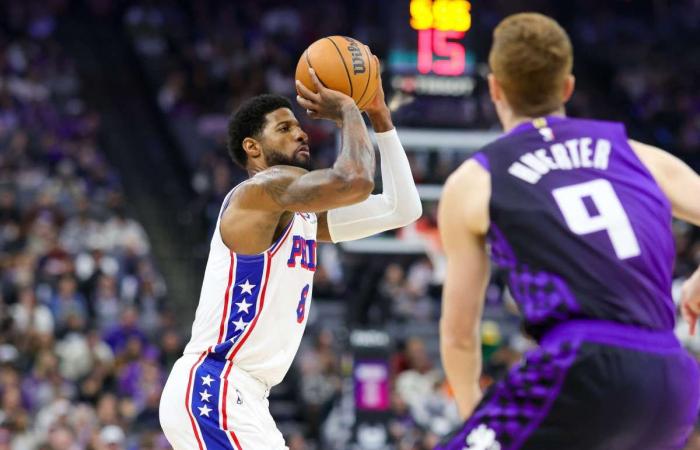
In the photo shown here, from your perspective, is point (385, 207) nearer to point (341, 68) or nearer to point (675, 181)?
point (341, 68)

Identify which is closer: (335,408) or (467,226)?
(467,226)

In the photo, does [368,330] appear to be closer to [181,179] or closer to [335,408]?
[335,408]

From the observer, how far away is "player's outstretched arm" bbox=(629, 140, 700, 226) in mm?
3744

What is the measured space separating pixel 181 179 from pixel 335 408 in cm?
A: 674

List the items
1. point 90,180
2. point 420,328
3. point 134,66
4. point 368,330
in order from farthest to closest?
point 134,66, point 90,180, point 420,328, point 368,330

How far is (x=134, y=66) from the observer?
20.7m

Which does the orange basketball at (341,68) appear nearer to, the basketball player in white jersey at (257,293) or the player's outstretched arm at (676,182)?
the basketball player in white jersey at (257,293)

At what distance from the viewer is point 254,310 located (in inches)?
201

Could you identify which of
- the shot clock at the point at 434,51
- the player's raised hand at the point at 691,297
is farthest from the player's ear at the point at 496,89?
the shot clock at the point at 434,51

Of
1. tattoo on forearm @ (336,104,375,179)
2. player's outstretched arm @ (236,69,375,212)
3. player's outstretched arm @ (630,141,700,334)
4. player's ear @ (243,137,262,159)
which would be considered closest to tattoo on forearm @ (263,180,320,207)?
player's outstretched arm @ (236,69,375,212)

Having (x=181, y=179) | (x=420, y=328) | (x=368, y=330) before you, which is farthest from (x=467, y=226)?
(x=181, y=179)

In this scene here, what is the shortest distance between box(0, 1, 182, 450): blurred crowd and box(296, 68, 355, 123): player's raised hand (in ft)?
21.0

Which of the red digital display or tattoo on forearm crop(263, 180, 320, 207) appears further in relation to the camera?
the red digital display

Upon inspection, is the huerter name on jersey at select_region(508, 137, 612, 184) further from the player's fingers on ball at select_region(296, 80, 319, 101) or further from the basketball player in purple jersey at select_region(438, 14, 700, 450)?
the player's fingers on ball at select_region(296, 80, 319, 101)
